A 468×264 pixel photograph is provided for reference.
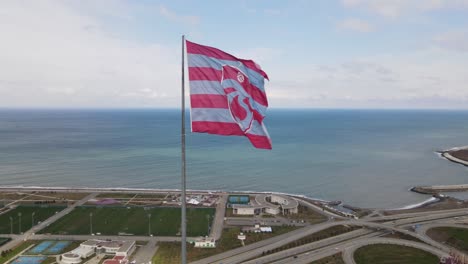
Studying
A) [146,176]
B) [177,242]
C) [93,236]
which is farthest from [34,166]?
[177,242]

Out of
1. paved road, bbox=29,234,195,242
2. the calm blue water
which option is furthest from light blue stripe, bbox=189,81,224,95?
the calm blue water

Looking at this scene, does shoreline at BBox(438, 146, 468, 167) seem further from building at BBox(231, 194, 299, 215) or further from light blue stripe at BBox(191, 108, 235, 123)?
light blue stripe at BBox(191, 108, 235, 123)

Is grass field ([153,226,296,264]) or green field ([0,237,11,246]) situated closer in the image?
grass field ([153,226,296,264])

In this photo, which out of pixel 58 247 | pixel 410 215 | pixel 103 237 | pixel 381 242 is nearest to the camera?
pixel 58 247

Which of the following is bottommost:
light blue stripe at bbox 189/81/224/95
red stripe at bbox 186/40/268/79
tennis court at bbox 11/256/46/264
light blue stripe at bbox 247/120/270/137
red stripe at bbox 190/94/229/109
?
tennis court at bbox 11/256/46/264

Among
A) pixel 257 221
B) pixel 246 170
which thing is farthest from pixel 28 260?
pixel 246 170

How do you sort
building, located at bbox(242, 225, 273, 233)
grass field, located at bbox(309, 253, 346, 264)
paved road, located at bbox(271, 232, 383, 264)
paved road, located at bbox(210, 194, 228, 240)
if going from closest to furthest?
grass field, located at bbox(309, 253, 346, 264)
paved road, located at bbox(271, 232, 383, 264)
paved road, located at bbox(210, 194, 228, 240)
building, located at bbox(242, 225, 273, 233)

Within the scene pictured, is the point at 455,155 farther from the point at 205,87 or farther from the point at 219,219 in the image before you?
the point at 205,87

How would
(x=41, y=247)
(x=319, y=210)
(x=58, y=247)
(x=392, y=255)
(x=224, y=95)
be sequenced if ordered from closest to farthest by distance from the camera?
(x=224, y=95) < (x=392, y=255) < (x=41, y=247) < (x=58, y=247) < (x=319, y=210)
